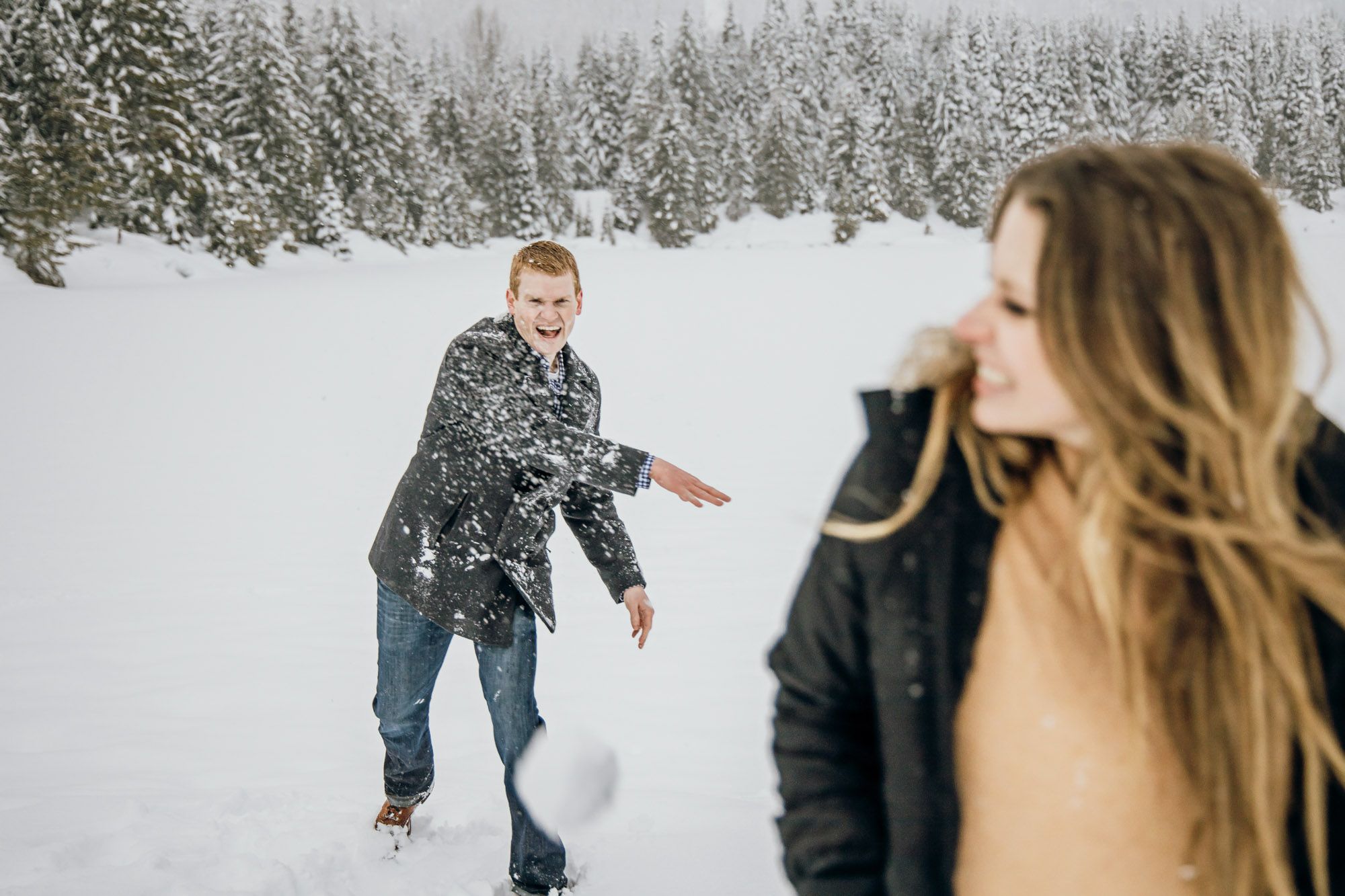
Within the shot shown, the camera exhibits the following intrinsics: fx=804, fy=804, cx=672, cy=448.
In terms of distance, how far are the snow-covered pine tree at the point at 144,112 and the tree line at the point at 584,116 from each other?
77 millimetres

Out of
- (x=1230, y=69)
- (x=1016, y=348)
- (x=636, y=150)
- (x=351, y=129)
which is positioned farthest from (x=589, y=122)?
(x=1016, y=348)

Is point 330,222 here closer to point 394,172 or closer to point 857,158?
point 394,172

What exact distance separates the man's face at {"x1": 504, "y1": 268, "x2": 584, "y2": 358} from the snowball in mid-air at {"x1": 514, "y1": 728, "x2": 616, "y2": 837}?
1.31 meters

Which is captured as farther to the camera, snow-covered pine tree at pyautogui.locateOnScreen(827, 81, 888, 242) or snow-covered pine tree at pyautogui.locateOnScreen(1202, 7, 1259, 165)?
snow-covered pine tree at pyautogui.locateOnScreen(1202, 7, 1259, 165)

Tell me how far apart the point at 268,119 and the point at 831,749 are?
4019 cm

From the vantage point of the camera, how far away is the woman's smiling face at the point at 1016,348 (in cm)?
105

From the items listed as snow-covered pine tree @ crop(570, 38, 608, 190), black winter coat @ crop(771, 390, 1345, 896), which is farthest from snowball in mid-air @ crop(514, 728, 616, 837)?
snow-covered pine tree @ crop(570, 38, 608, 190)

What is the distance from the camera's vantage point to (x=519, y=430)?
8.04 feet

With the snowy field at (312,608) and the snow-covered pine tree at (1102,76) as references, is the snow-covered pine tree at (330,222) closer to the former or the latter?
the snowy field at (312,608)

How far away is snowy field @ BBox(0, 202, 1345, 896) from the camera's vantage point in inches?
120

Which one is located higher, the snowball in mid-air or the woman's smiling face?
the woman's smiling face

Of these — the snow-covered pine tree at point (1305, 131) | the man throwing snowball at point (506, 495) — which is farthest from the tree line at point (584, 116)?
the man throwing snowball at point (506, 495)

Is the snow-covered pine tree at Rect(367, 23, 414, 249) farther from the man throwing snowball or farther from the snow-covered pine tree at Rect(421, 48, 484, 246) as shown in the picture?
the man throwing snowball

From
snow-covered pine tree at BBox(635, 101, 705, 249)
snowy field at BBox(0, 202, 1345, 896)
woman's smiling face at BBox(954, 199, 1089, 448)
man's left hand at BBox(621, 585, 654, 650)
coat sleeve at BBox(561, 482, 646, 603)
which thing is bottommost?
snowy field at BBox(0, 202, 1345, 896)
